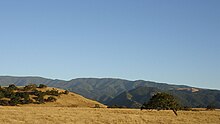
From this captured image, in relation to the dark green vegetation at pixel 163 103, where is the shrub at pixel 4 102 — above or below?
below

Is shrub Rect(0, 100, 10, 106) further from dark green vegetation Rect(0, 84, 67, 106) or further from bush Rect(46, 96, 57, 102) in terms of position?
bush Rect(46, 96, 57, 102)

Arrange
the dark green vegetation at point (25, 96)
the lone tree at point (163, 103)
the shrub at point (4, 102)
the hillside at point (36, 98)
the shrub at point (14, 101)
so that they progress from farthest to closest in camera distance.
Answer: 1. the hillside at point (36, 98)
2. the dark green vegetation at point (25, 96)
3. the shrub at point (14, 101)
4. the shrub at point (4, 102)
5. the lone tree at point (163, 103)

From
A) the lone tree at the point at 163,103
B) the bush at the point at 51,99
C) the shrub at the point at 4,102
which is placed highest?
the lone tree at the point at 163,103

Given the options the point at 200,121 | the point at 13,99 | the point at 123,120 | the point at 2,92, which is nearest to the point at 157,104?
the point at 200,121

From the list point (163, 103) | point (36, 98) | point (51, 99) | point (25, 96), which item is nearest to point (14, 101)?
point (25, 96)

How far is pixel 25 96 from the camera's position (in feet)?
341

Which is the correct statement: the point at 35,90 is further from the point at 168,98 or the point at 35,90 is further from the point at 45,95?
the point at 168,98

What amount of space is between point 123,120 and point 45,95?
2861 inches

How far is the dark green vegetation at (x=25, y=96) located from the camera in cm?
9931

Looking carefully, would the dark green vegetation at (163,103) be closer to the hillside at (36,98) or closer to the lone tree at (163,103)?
the lone tree at (163,103)

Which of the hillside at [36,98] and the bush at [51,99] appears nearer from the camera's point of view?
the hillside at [36,98]

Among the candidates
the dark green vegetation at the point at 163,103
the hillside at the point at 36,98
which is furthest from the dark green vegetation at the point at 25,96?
the dark green vegetation at the point at 163,103

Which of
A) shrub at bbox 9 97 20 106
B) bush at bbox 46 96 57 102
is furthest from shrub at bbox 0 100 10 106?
bush at bbox 46 96 57 102

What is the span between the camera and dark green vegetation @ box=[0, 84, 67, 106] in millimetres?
99312
